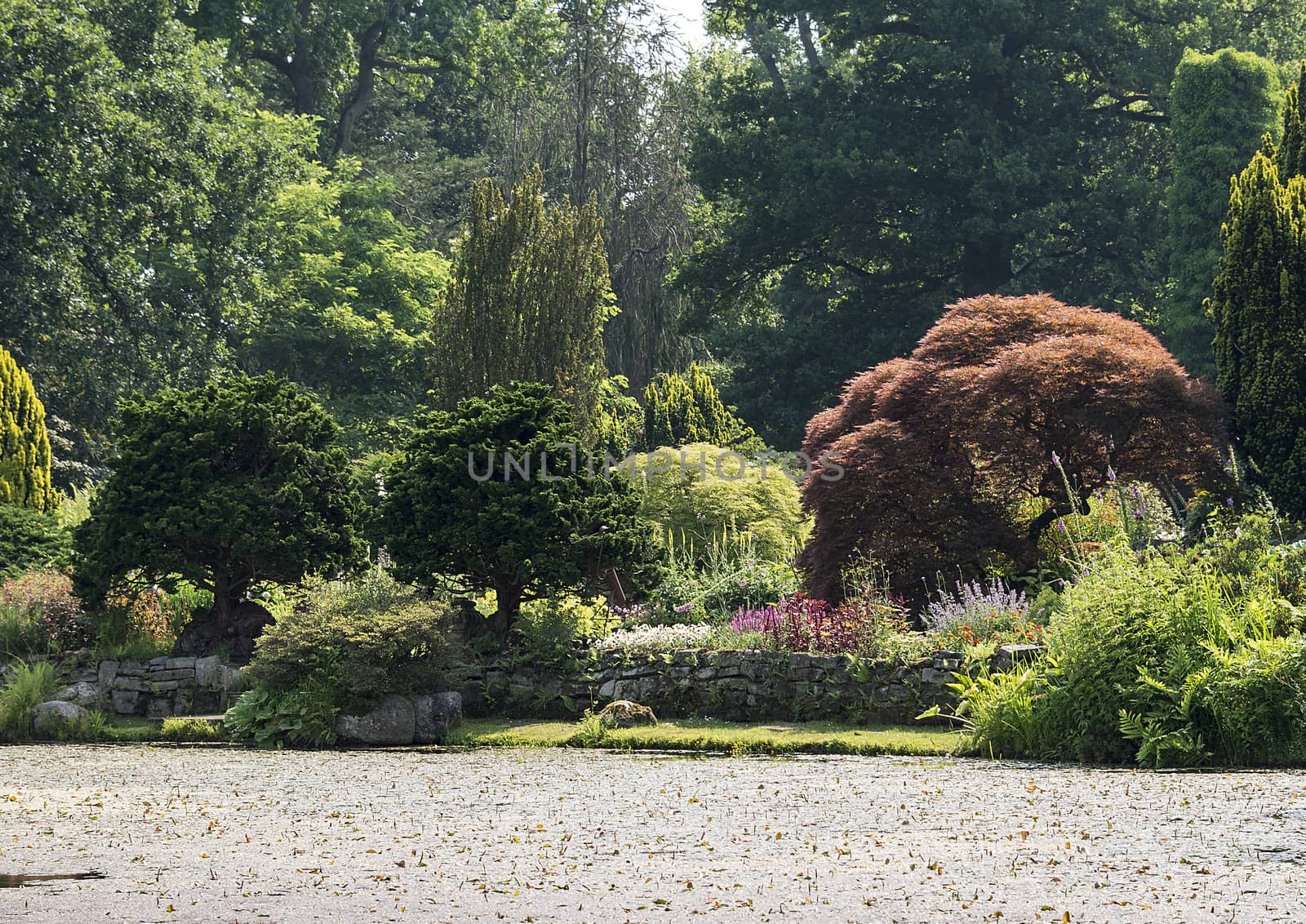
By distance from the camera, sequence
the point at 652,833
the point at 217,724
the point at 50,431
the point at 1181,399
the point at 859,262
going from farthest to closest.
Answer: the point at 859,262 < the point at 50,431 < the point at 1181,399 < the point at 217,724 < the point at 652,833

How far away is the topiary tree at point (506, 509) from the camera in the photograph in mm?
12578

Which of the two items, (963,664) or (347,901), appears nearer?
(347,901)

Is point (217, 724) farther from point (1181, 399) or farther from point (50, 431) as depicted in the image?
point (50, 431)

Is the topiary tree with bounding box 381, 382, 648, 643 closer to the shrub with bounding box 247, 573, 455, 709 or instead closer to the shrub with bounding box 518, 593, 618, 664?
the shrub with bounding box 518, 593, 618, 664

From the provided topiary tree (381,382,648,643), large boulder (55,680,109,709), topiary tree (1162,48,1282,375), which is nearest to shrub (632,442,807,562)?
topiary tree (381,382,648,643)

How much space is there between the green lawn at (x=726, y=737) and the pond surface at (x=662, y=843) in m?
0.63

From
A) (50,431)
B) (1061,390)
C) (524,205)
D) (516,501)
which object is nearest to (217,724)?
(516,501)

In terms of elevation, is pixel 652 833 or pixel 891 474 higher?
pixel 891 474

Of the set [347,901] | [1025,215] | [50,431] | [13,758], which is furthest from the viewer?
[1025,215]

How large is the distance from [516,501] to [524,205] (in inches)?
352

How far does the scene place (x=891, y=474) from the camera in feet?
40.5

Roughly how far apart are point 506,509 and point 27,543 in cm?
680

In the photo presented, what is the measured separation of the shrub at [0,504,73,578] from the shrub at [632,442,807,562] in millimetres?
6819

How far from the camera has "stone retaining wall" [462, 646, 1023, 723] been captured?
1121 cm
